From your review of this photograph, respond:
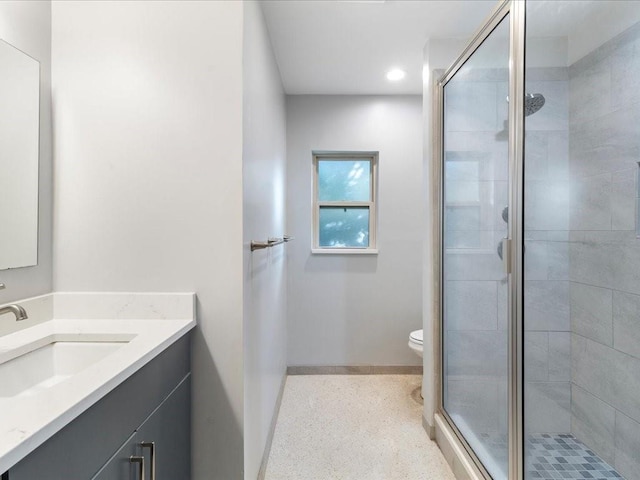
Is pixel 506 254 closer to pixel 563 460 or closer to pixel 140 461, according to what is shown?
pixel 563 460

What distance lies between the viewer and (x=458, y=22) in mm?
2031

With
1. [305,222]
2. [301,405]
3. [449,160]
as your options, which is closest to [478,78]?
[449,160]

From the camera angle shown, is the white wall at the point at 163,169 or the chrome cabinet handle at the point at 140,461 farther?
the white wall at the point at 163,169

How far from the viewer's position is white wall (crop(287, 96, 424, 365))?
308cm

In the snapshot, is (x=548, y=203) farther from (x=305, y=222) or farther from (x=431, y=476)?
(x=305, y=222)

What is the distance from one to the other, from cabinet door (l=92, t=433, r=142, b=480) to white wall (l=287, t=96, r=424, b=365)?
2.17 m

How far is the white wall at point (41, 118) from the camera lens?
3.92 ft

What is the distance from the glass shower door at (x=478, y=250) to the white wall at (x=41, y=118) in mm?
1781

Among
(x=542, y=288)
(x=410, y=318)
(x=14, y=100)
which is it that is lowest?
(x=410, y=318)

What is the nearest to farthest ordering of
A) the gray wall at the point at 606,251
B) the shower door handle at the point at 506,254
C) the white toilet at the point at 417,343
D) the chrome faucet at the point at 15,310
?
the chrome faucet at the point at 15,310 → the gray wall at the point at 606,251 → the shower door handle at the point at 506,254 → the white toilet at the point at 417,343

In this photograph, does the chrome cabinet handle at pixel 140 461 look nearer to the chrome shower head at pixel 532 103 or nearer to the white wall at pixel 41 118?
the white wall at pixel 41 118

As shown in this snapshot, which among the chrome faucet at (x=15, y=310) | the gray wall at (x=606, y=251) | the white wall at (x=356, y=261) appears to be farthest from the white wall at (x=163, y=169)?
the white wall at (x=356, y=261)

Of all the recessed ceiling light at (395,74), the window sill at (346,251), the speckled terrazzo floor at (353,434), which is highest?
the recessed ceiling light at (395,74)

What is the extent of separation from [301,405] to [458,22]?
2.66 m
